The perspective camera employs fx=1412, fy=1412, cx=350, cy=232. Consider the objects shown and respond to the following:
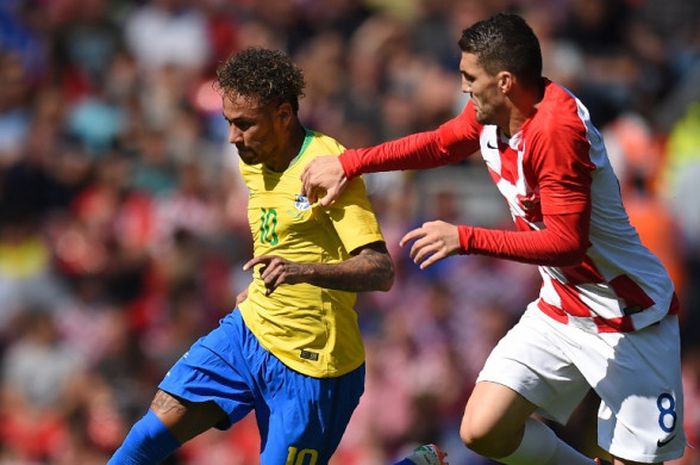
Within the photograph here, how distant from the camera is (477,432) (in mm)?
6086

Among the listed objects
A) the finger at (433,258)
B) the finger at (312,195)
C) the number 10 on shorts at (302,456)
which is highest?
the finger at (312,195)

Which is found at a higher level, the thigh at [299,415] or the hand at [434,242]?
the hand at [434,242]

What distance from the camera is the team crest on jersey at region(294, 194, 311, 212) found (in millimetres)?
6020

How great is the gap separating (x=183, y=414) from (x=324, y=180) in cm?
122

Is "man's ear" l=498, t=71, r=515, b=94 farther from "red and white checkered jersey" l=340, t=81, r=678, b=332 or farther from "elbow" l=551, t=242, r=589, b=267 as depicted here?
"elbow" l=551, t=242, r=589, b=267

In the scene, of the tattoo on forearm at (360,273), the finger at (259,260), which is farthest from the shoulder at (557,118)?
the finger at (259,260)

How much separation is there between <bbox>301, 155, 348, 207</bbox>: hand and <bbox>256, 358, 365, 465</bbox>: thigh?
0.75 metres

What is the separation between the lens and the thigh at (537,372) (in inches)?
241

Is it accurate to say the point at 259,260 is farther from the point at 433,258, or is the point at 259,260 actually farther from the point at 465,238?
the point at 465,238

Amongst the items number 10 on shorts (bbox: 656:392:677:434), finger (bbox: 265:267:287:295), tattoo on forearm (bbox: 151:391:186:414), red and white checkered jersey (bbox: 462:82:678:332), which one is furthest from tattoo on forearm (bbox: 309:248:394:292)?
number 10 on shorts (bbox: 656:392:677:434)

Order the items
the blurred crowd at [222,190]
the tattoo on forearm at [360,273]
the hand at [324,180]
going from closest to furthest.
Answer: the tattoo on forearm at [360,273], the hand at [324,180], the blurred crowd at [222,190]

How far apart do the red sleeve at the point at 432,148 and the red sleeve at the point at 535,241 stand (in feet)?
2.43

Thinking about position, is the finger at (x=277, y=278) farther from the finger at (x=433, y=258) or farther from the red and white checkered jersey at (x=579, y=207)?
the red and white checkered jersey at (x=579, y=207)

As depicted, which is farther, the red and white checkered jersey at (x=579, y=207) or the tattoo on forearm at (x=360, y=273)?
the tattoo on forearm at (x=360, y=273)
